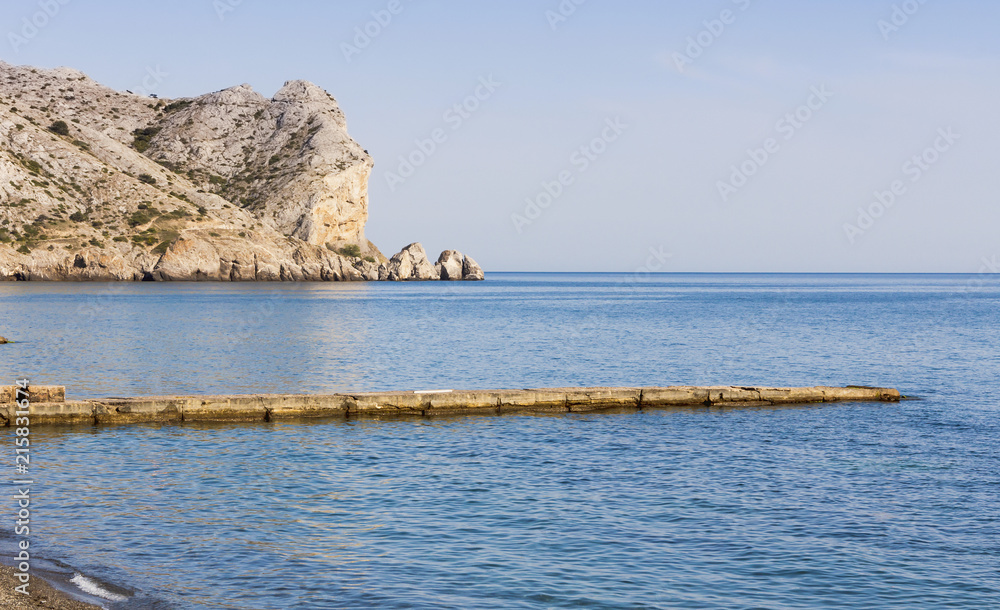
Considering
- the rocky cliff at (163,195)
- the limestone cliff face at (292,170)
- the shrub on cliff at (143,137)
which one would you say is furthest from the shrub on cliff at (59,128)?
the limestone cliff face at (292,170)

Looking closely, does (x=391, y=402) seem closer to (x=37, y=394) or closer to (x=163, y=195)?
(x=37, y=394)

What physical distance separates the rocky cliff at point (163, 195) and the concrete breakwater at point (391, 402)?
125m

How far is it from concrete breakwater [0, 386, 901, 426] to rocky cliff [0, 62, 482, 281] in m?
125

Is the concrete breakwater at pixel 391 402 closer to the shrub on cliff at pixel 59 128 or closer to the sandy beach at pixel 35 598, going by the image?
the sandy beach at pixel 35 598

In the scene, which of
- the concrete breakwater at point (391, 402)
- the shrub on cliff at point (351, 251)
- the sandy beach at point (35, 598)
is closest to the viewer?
the sandy beach at point (35, 598)

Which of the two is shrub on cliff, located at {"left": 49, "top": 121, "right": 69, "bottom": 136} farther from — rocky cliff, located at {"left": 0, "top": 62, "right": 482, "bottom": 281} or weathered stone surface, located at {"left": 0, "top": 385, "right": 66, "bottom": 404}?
weathered stone surface, located at {"left": 0, "top": 385, "right": 66, "bottom": 404}

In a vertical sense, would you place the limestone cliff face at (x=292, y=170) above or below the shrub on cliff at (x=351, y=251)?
above

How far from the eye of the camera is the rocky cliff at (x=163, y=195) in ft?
466

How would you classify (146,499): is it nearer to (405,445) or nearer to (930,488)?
(405,445)

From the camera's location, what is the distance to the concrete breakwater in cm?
2480

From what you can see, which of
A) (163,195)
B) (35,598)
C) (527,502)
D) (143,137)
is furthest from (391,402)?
(143,137)

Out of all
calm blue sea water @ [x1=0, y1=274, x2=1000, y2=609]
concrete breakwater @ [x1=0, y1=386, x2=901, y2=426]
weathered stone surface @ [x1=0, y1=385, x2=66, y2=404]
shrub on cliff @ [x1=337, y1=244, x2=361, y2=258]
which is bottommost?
calm blue sea water @ [x1=0, y1=274, x2=1000, y2=609]

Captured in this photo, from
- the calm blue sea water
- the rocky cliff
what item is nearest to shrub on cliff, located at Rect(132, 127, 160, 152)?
the rocky cliff

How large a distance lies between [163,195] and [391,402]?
149 metres
